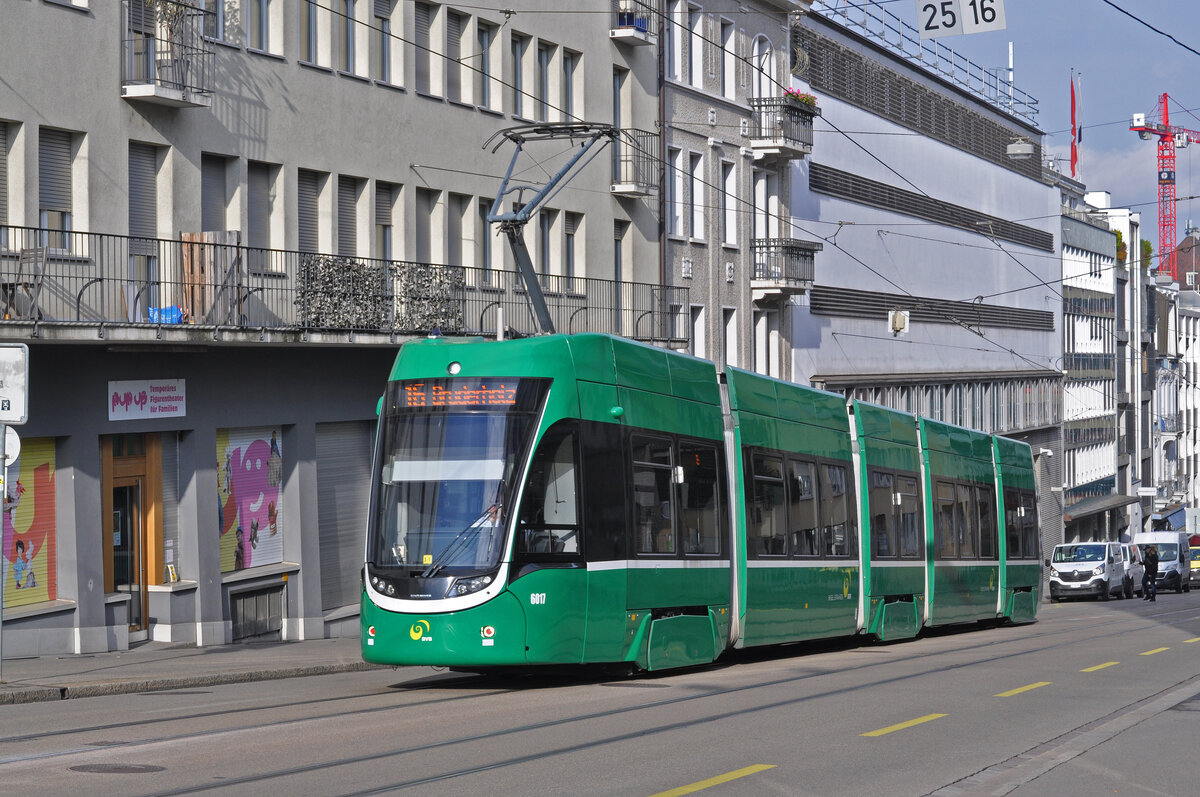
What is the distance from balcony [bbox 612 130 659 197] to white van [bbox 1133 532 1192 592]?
27.9 metres

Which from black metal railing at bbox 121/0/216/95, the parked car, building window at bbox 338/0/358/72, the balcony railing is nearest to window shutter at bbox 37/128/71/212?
the balcony railing

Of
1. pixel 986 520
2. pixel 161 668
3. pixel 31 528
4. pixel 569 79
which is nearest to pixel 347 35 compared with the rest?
pixel 569 79

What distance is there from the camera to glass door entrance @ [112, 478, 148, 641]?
22.2 metres

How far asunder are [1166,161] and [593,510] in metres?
166

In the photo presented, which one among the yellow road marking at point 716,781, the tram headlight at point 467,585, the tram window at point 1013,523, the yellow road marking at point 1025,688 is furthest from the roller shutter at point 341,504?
the yellow road marking at point 716,781

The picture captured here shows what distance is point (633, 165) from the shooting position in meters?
36.4

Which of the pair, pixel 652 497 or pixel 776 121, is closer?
pixel 652 497

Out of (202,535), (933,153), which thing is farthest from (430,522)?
(933,153)

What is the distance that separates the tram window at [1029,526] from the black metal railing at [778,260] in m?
12.4

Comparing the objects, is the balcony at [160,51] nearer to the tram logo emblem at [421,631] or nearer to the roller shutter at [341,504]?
the roller shutter at [341,504]

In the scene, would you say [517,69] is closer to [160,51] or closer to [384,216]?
[384,216]

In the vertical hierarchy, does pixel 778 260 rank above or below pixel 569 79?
below

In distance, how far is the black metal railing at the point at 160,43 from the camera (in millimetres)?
21781

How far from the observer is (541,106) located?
32812 millimetres
